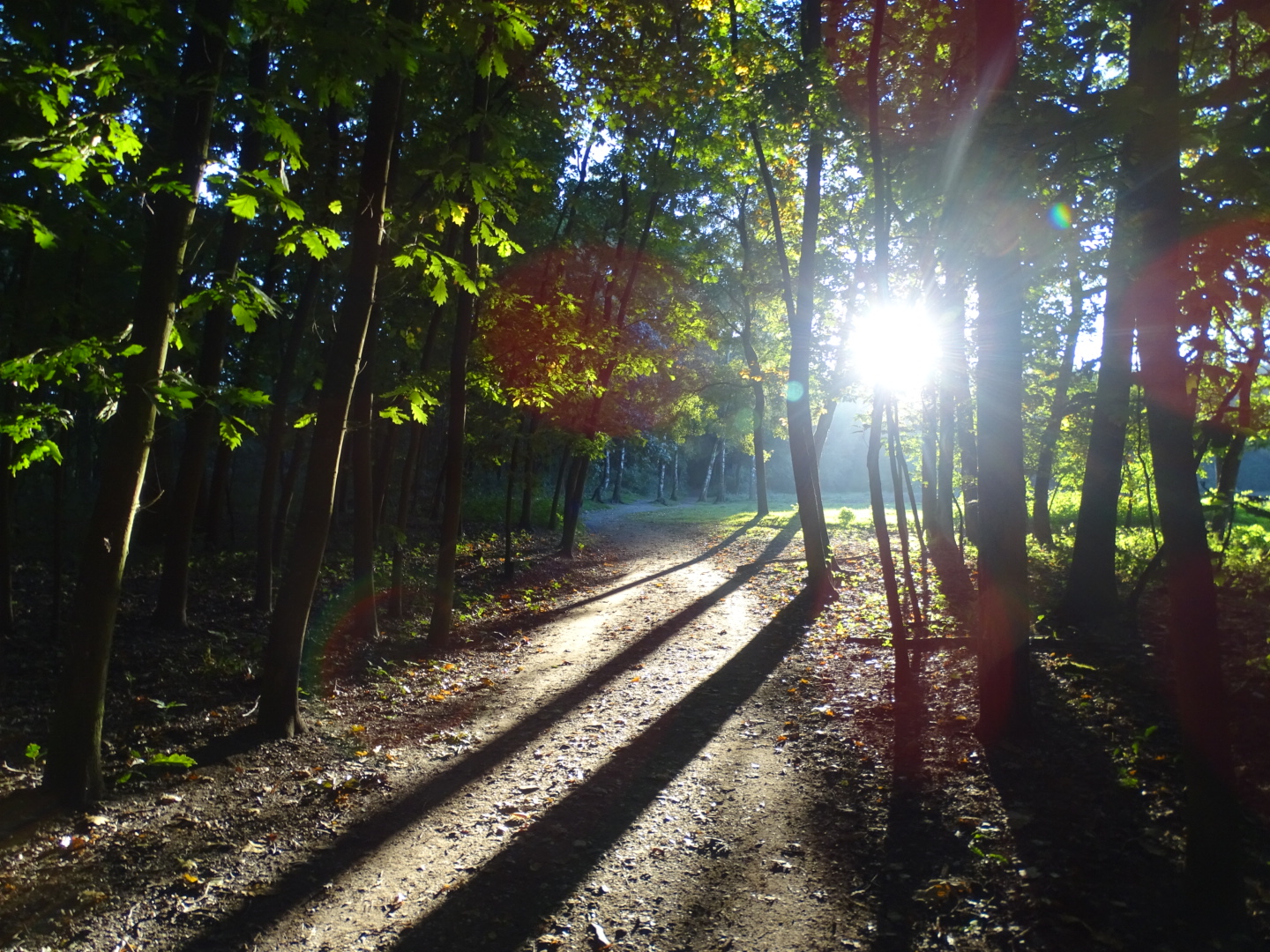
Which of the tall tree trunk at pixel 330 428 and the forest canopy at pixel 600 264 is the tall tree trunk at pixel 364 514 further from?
the tall tree trunk at pixel 330 428

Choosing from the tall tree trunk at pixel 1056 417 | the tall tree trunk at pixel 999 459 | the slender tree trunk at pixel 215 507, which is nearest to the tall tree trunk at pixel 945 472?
the tall tree trunk at pixel 1056 417

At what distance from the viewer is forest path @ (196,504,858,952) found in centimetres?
399

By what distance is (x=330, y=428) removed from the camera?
6613mm

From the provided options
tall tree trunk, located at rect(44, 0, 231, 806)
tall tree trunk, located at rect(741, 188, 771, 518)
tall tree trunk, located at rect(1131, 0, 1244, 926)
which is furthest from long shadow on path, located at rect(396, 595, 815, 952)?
tall tree trunk, located at rect(741, 188, 771, 518)

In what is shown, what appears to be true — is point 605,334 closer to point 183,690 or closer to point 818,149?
point 818,149

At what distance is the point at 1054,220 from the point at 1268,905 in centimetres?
638

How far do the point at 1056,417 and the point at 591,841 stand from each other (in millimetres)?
15131

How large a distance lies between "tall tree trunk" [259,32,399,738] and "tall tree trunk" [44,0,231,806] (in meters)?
1.56

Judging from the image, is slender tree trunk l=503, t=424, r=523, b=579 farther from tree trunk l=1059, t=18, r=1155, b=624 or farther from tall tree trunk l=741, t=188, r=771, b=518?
tall tree trunk l=741, t=188, r=771, b=518

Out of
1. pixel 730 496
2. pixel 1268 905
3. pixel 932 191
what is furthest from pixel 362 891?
pixel 730 496

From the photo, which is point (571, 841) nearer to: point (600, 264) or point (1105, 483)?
point (1105, 483)

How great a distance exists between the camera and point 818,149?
13.0 m

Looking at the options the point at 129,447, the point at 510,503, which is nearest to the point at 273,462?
the point at 510,503

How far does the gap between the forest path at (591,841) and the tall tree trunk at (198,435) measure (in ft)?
17.4
